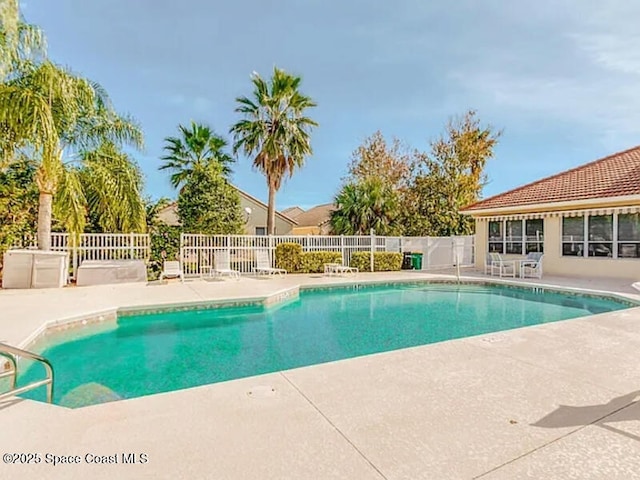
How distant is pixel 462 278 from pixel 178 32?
1583cm

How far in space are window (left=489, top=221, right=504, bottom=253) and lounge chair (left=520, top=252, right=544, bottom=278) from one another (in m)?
2.48

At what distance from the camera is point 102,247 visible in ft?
45.5

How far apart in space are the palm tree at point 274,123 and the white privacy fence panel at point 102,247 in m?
6.57

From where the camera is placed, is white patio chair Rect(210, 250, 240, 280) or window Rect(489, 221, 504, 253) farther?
window Rect(489, 221, 504, 253)

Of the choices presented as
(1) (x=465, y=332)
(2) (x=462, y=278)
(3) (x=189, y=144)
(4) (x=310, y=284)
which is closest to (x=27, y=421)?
(1) (x=465, y=332)

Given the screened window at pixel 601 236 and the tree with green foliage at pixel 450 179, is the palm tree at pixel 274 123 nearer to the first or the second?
the tree with green foliage at pixel 450 179

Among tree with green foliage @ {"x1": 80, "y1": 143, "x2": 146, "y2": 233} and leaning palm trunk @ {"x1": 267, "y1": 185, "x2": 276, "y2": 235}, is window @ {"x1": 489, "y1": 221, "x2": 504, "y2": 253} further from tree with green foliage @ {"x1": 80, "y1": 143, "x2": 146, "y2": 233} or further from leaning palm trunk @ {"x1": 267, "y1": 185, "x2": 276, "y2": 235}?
tree with green foliage @ {"x1": 80, "y1": 143, "x2": 146, "y2": 233}

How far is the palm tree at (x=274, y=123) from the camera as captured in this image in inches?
733

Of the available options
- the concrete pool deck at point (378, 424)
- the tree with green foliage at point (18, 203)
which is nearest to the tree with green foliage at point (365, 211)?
the tree with green foliage at point (18, 203)

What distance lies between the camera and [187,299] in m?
9.91

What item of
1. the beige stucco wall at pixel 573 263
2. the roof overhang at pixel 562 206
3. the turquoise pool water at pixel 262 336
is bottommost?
the turquoise pool water at pixel 262 336

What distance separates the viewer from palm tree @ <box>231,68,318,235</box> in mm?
18609

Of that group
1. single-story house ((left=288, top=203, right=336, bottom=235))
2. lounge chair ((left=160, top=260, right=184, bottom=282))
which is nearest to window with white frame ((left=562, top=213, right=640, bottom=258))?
lounge chair ((left=160, top=260, right=184, bottom=282))

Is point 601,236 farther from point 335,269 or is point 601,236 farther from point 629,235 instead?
point 335,269
